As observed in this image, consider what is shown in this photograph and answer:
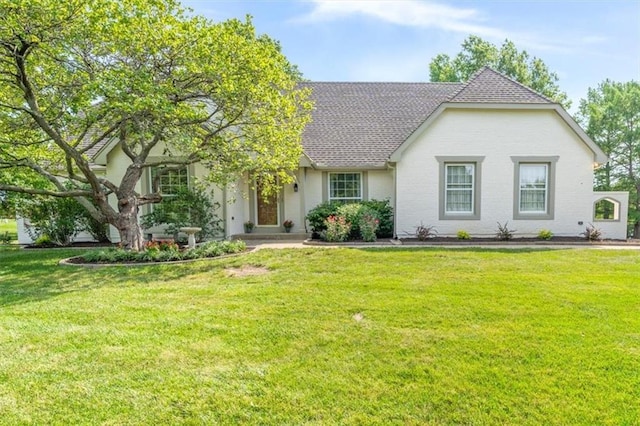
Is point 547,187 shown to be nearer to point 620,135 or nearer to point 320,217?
point 320,217

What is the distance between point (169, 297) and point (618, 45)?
17.8m

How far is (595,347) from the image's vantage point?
149 inches

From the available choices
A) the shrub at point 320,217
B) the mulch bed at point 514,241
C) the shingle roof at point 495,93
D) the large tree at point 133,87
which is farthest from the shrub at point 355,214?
the shingle roof at point 495,93

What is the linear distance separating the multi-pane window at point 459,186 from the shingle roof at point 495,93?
2.40 meters

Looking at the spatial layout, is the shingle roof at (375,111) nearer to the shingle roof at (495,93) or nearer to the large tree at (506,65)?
the shingle roof at (495,93)

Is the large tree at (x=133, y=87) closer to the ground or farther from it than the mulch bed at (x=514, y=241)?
farther from it

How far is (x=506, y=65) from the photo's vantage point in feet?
87.6

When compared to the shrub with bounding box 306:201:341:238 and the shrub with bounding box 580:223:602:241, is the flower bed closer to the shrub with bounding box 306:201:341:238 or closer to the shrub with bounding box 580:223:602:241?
the shrub with bounding box 306:201:341:238

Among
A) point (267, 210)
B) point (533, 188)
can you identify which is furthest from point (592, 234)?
point (267, 210)

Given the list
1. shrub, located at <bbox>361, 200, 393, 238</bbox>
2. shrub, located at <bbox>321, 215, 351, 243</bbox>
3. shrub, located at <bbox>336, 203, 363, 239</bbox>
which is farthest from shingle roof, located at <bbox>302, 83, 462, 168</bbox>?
shrub, located at <bbox>321, 215, 351, 243</bbox>

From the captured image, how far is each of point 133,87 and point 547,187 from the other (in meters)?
13.6

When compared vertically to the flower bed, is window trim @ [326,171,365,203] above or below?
above

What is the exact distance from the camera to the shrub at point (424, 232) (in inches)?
483

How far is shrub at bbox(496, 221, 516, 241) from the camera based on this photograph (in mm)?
12273
